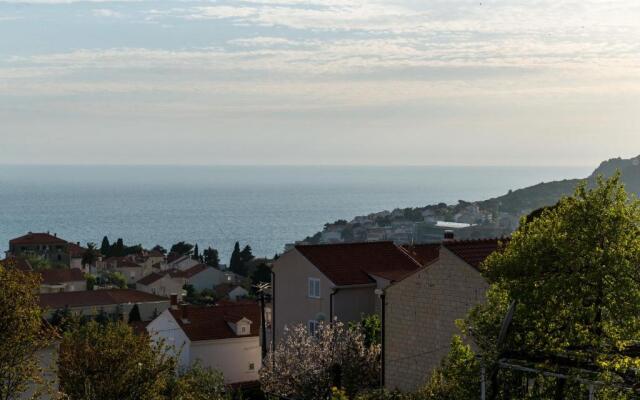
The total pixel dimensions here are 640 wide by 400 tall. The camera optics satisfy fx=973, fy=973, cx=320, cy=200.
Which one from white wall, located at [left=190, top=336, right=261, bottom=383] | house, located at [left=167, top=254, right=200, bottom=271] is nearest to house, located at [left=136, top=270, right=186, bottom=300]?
house, located at [left=167, top=254, right=200, bottom=271]

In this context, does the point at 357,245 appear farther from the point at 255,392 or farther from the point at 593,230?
the point at 593,230

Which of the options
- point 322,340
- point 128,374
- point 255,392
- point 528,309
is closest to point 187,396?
point 128,374

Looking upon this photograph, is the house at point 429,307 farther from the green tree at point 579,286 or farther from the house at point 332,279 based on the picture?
the green tree at point 579,286

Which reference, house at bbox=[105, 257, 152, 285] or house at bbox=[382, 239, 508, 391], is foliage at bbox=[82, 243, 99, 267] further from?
house at bbox=[382, 239, 508, 391]

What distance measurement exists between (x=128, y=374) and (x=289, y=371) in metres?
12.1

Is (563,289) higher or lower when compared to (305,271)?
higher

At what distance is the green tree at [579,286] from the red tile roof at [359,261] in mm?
18844

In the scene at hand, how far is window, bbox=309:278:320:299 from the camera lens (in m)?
35.7

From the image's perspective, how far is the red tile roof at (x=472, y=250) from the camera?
86.6ft

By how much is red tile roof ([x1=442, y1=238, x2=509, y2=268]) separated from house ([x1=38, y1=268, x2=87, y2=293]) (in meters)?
75.1

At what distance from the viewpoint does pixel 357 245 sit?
37.8 m

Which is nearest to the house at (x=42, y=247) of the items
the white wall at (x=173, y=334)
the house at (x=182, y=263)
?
the house at (x=182, y=263)

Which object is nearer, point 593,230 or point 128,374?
point 593,230

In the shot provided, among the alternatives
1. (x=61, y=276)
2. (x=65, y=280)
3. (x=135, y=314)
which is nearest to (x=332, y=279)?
(x=135, y=314)
